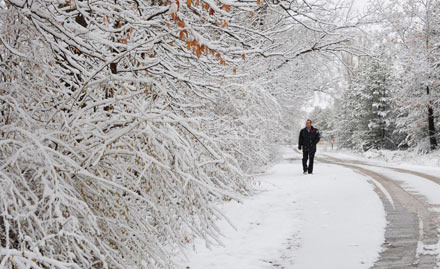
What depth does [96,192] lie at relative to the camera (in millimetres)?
2814

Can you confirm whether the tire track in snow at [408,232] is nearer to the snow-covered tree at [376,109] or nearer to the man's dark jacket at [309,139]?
the man's dark jacket at [309,139]

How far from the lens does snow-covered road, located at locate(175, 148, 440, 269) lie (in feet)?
15.2

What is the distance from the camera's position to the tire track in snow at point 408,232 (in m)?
4.37

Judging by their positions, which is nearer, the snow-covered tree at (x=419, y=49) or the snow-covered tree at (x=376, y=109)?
the snow-covered tree at (x=419, y=49)

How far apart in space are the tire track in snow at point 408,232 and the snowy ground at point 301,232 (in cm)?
14

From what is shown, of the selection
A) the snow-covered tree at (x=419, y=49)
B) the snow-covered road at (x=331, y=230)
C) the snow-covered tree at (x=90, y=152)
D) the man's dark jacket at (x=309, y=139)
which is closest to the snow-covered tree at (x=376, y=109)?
the snow-covered tree at (x=419, y=49)

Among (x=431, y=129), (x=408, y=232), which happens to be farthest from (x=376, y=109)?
(x=408, y=232)

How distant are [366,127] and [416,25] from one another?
13.6 meters

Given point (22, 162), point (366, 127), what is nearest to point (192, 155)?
point (22, 162)

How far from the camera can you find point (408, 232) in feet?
18.0

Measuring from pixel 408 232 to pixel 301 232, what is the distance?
1569mm

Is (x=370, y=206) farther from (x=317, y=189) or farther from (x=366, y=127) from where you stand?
(x=366, y=127)

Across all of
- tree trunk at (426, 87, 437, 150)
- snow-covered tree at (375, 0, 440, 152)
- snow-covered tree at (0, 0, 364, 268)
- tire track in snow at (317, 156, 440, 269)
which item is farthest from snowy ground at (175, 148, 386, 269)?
tree trunk at (426, 87, 437, 150)

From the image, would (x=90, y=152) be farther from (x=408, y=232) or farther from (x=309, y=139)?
(x=309, y=139)
